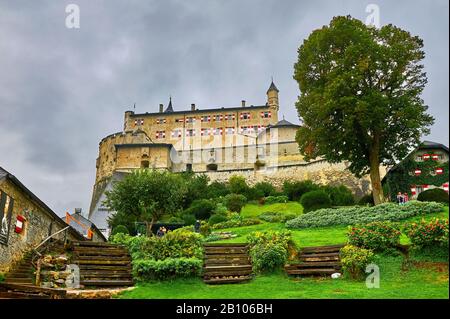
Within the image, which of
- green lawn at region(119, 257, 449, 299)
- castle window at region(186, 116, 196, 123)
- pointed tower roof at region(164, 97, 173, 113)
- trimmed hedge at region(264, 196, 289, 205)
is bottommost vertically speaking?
green lawn at region(119, 257, 449, 299)

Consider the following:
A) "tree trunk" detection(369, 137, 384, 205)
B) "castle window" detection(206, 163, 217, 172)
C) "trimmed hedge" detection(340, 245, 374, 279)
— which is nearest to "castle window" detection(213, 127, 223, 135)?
"castle window" detection(206, 163, 217, 172)

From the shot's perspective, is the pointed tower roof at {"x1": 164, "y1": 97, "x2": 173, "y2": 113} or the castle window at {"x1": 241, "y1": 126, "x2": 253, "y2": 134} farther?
the pointed tower roof at {"x1": 164, "y1": 97, "x2": 173, "y2": 113}

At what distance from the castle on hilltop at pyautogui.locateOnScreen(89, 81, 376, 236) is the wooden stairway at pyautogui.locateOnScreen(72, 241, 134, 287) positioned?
24.5m

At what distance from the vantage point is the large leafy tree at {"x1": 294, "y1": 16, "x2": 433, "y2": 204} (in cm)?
2572

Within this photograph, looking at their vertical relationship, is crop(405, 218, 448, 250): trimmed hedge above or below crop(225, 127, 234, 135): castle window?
below

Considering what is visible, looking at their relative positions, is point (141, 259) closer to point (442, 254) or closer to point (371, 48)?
point (442, 254)

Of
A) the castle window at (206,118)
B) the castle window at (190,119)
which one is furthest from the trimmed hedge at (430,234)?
the castle window at (190,119)

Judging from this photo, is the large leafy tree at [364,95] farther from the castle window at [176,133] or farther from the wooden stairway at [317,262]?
the castle window at [176,133]

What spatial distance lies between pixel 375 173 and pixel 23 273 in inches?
806

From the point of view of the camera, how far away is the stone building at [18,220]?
45.1ft

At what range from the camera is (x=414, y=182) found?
32.3m

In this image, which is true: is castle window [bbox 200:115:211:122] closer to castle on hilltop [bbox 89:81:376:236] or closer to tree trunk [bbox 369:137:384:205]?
castle on hilltop [bbox 89:81:376:236]
